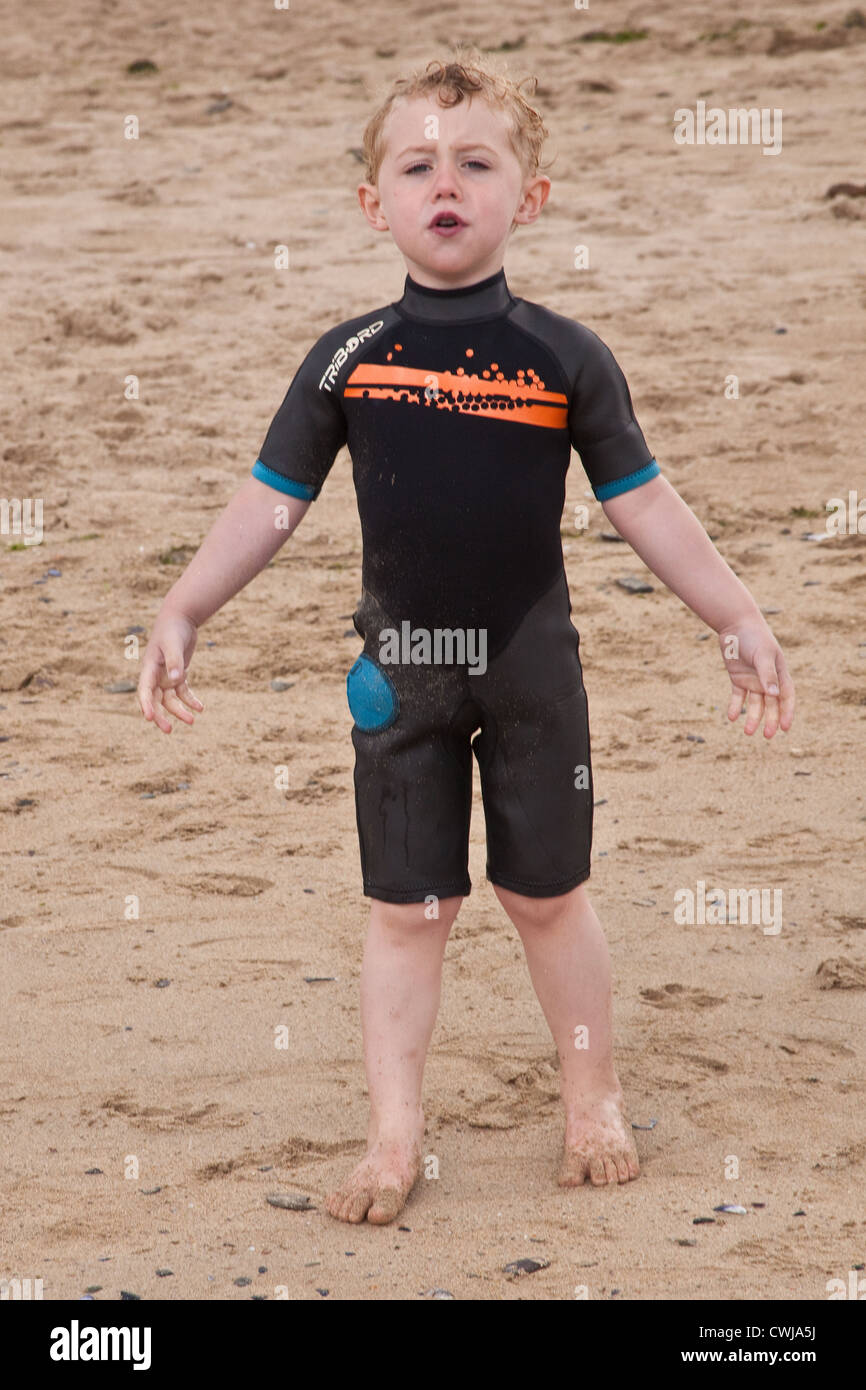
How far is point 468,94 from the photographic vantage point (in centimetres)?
248

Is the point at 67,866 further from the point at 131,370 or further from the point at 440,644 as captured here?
the point at 131,370

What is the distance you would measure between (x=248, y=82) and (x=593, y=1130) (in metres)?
10.2

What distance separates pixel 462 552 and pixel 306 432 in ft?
1.00

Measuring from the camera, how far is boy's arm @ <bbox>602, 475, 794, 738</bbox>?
2.51 meters

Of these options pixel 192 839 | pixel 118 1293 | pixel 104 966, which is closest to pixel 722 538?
pixel 192 839

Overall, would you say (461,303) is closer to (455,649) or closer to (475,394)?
(475,394)

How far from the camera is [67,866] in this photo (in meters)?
3.79

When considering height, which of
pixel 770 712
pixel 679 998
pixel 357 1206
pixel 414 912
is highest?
pixel 770 712

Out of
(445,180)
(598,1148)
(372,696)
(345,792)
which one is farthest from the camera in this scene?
(345,792)

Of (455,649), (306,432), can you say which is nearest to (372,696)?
(455,649)

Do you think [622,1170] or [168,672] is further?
[622,1170]

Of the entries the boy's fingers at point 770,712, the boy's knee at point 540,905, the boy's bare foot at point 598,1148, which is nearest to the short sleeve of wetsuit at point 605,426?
the boy's fingers at point 770,712

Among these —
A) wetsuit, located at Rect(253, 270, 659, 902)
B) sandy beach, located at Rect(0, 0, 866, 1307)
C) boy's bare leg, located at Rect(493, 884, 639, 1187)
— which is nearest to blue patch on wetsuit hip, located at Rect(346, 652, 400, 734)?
wetsuit, located at Rect(253, 270, 659, 902)

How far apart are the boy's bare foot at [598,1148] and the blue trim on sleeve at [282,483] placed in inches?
42.0
